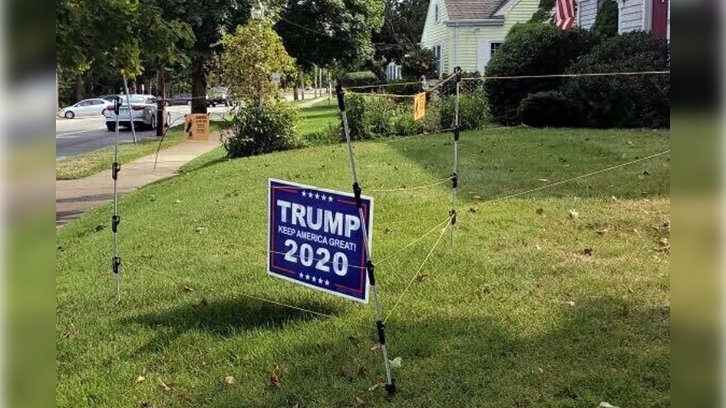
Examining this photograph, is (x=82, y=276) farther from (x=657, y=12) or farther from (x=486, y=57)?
(x=486, y=57)

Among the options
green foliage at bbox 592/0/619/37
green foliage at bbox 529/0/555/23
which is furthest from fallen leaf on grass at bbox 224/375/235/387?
green foliage at bbox 529/0/555/23

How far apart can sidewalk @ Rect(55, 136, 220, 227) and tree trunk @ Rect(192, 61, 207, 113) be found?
10.6 m

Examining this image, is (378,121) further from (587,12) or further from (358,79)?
(358,79)

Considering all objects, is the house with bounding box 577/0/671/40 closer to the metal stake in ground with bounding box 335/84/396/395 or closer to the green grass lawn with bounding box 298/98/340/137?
the green grass lawn with bounding box 298/98/340/137

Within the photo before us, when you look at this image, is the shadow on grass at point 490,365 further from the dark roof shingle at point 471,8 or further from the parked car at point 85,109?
the parked car at point 85,109

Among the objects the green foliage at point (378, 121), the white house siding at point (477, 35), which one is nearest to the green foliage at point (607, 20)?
the green foliage at point (378, 121)

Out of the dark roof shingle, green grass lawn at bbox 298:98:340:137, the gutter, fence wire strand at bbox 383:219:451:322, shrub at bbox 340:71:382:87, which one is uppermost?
the dark roof shingle

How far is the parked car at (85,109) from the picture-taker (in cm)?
4197

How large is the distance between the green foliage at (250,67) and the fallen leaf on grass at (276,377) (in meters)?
12.3

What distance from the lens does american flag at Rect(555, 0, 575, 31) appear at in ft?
61.6

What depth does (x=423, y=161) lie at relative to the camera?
11.4m

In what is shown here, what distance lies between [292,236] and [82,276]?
2.49 m
